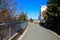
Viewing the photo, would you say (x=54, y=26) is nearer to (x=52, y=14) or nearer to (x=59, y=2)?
(x=52, y=14)

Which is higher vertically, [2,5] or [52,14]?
[2,5]

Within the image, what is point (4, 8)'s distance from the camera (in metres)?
29.4

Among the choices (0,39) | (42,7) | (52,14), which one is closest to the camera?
(0,39)

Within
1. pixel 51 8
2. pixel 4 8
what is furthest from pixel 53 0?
pixel 4 8

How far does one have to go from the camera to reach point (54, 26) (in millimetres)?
32906

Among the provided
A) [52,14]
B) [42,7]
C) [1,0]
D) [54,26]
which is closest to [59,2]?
[52,14]

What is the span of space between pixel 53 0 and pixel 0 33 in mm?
23867

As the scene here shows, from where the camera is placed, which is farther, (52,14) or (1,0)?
(52,14)

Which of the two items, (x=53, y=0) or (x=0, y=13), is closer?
(x=0, y=13)

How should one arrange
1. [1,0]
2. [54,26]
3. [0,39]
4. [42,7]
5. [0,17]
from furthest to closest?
[42,7]
[54,26]
[1,0]
[0,17]
[0,39]

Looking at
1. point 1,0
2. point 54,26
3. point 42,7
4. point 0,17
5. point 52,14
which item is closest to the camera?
point 0,17

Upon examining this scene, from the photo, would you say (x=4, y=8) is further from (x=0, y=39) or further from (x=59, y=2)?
(x=0, y=39)

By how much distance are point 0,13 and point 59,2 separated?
959cm

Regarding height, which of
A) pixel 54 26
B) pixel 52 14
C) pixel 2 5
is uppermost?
pixel 2 5
